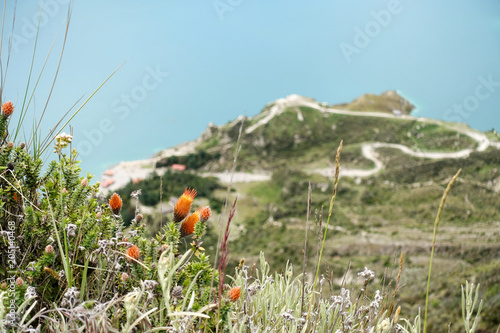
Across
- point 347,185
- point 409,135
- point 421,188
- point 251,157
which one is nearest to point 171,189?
point 251,157

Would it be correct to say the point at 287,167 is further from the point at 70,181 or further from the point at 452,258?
the point at 70,181

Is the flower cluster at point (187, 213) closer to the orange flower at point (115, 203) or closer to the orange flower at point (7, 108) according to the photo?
the orange flower at point (115, 203)

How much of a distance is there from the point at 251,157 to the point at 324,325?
196 ft

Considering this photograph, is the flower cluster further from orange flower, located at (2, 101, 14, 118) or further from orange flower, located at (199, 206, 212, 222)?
orange flower, located at (2, 101, 14, 118)

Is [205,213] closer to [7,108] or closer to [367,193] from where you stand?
[7,108]

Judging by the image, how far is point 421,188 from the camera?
40.7 m

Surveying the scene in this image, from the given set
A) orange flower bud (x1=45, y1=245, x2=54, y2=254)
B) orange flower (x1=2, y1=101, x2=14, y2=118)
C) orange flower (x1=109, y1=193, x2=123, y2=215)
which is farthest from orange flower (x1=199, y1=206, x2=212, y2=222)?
orange flower (x1=2, y1=101, x2=14, y2=118)

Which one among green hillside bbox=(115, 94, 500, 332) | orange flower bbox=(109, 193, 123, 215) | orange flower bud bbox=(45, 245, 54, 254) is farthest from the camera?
green hillside bbox=(115, 94, 500, 332)

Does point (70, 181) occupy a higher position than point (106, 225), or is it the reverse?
point (70, 181)

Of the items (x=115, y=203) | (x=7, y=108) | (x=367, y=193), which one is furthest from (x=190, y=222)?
(x=367, y=193)

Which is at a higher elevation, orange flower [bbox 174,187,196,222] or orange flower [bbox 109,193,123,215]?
orange flower [bbox 109,193,123,215]

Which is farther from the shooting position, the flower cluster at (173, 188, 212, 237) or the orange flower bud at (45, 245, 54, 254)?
the flower cluster at (173, 188, 212, 237)

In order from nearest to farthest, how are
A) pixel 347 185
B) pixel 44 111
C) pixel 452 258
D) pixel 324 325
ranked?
pixel 324 325, pixel 44 111, pixel 452 258, pixel 347 185

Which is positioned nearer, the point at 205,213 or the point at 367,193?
the point at 205,213
